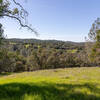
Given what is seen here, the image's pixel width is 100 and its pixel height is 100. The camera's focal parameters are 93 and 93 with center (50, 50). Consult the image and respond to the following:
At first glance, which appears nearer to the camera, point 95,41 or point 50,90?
point 50,90

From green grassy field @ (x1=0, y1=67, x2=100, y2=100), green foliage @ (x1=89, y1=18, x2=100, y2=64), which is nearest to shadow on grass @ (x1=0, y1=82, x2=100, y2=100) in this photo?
green grassy field @ (x1=0, y1=67, x2=100, y2=100)

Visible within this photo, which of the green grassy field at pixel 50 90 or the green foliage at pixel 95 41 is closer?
the green grassy field at pixel 50 90

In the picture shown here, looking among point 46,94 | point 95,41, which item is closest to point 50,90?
Answer: point 46,94

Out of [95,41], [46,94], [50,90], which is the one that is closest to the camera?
[46,94]

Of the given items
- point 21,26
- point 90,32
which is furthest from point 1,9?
point 90,32

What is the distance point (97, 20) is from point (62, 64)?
2556 centimetres

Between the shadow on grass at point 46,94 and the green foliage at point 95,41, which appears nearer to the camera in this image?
the shadow on grass at point 46,94

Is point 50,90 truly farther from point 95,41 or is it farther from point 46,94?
point 95,41

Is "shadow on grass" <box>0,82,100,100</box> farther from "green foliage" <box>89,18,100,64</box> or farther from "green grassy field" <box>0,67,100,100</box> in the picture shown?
"green foliage" <box>89,18,100,64</box>

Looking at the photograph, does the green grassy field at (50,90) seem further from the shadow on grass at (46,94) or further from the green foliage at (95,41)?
the green foliage at (95,41)

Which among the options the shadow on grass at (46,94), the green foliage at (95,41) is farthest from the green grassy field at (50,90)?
the green foliage at (95,41)

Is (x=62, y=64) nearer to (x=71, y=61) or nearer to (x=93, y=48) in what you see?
(x=71, y=61)

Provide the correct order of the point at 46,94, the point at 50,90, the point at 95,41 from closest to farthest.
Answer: the point at 46,94 < the point at 50,90 < the point at 95,41

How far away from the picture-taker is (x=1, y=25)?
292 inches
